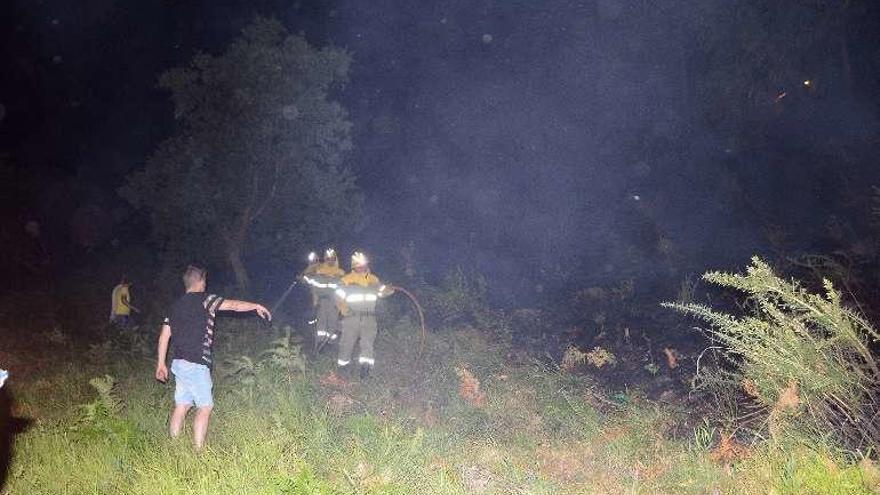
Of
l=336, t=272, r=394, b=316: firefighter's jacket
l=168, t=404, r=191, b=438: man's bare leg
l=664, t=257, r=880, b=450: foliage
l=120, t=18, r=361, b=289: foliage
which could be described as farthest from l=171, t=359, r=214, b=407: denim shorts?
l=120, t=18, r=361, b=289: foliage

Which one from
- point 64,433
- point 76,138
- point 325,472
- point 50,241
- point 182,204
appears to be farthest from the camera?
point 76,138

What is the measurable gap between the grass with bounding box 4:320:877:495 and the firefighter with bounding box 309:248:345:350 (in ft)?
6.35

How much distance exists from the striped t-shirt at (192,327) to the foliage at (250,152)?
9.10 meters

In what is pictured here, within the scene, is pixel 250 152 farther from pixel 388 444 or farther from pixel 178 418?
pixel 388 444

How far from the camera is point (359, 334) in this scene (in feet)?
28.4

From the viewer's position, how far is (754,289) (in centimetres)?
471

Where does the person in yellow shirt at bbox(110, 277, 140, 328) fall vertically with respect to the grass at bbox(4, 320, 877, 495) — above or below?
below

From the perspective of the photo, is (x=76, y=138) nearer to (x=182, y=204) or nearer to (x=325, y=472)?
(x=182, y=204)

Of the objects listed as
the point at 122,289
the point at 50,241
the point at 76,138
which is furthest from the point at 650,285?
the point at 76,138

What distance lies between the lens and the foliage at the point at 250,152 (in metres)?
13.8

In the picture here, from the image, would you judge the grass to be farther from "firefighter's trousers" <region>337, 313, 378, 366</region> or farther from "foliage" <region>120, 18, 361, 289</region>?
"foliage" <region>120, 18, 361, 289</region>

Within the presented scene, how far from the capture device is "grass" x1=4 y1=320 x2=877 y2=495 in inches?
184

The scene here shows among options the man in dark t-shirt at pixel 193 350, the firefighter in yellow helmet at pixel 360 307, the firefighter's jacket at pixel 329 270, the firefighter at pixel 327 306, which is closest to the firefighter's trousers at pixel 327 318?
the firefighter at pixel 327 306

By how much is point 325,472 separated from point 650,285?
944cm
